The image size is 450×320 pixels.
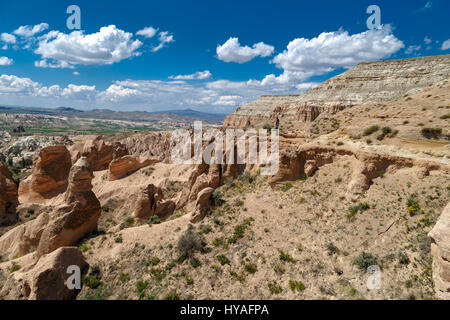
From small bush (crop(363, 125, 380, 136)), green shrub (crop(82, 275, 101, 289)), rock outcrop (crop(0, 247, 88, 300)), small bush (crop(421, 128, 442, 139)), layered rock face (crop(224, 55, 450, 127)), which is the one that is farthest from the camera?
layered rock face (crop(224, 55, 450, 127))

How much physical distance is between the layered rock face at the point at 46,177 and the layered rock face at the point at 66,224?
17.5m

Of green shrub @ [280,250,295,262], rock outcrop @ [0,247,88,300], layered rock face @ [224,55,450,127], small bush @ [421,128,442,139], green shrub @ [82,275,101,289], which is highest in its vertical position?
layered rock face @ [224,55,450,127]

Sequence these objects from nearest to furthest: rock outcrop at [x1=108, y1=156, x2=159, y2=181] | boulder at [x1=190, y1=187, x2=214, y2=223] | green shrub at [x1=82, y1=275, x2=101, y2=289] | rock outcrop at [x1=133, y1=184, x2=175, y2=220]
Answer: green shrub at [x1=82, y1=275, x2=101, y2=289] → boulder at [x1=190, y1=187, x2=214, y2=223] → rock outcrop at [x1=133, y1=184, x2=175, y2=220] → rock outcrop at [x1=108, y1=156, x2=159, y2=181]

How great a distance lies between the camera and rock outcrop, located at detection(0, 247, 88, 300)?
1201 cm

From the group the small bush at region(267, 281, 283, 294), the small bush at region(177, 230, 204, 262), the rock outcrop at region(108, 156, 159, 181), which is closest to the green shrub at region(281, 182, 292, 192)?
the small bush at region(177, 230, 204, 262)

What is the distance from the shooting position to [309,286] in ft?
37.5

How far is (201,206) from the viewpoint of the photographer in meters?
19.0

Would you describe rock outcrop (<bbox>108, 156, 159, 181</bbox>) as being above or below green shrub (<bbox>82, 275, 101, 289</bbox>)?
above

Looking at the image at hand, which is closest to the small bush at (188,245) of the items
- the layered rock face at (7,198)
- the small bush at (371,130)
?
the small bush at (371,130)

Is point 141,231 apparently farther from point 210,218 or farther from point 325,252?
point 325,252

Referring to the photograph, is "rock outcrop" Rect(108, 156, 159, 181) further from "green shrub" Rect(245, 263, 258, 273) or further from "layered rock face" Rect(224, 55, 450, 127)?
"layered rock face" Rect(224, 55, 450, 127)

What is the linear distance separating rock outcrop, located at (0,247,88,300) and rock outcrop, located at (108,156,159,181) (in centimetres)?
2722

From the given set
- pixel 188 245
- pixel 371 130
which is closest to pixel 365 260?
pixel 188 245

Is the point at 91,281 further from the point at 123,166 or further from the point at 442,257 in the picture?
the point at 123,166
